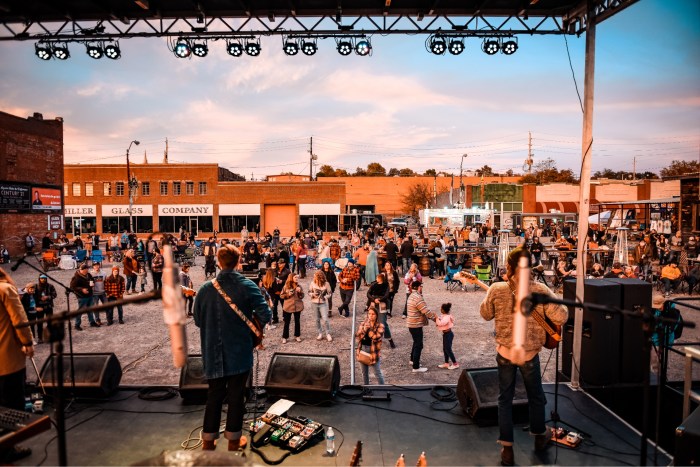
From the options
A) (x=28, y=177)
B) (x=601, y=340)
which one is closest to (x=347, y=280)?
(x=601, y=340)

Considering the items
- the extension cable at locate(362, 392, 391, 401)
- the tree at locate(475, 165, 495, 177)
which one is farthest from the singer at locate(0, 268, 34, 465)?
the tree at locate(475, 165, 495, 177)

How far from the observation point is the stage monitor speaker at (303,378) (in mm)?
5305

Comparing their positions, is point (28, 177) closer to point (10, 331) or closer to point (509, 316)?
point (10, 331)

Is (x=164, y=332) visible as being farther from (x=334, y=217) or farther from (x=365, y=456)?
(x=334, y=217)

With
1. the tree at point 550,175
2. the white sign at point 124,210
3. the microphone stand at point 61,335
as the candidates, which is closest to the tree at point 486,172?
the tree at point 550,175

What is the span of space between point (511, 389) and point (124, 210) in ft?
151

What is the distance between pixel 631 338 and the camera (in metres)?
5.73

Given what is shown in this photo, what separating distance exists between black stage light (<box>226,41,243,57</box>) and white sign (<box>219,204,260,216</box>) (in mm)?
33147

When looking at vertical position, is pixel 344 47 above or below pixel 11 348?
above

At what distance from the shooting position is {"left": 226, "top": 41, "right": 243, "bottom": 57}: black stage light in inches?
372

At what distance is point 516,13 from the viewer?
8094 millimetres

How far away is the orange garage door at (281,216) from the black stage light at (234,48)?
33039 millimetres

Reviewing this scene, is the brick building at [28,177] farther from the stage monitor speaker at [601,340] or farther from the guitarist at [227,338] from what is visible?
the stage monitor speaker at [601,340]

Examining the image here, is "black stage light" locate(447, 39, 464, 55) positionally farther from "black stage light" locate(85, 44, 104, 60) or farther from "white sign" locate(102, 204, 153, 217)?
"white sign" locate(102, 204, 153, 217)
